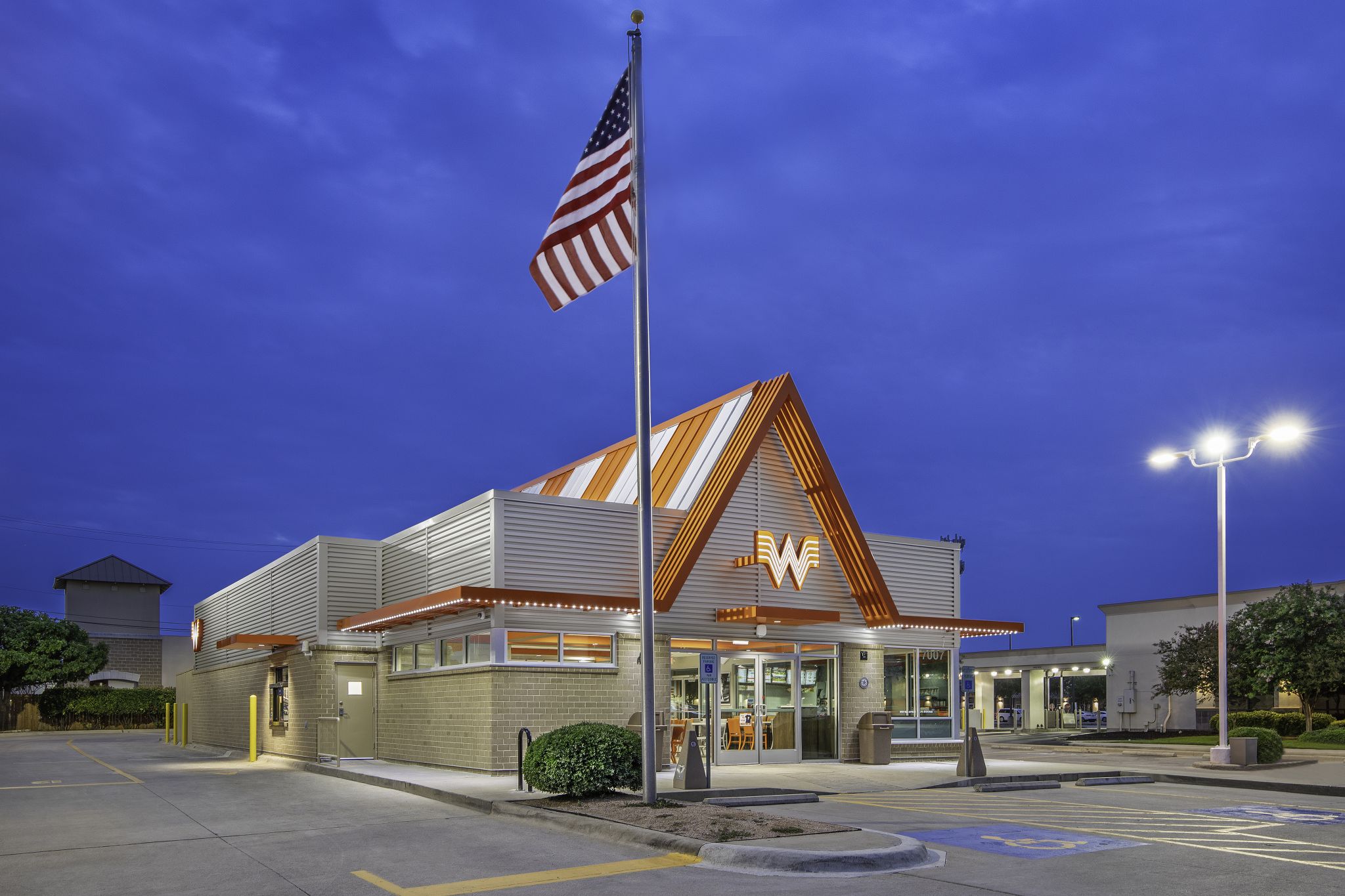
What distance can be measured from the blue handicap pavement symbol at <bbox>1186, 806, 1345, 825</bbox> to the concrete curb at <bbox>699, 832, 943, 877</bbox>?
23.8ft

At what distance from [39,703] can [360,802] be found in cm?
5023

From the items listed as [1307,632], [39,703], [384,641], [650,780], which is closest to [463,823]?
[650,780]

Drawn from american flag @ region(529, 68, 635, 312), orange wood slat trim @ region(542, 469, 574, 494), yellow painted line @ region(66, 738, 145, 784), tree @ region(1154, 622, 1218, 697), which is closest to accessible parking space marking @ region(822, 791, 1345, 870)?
american flag @ region(529, 68, 635, 312)

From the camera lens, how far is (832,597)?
25703 mm

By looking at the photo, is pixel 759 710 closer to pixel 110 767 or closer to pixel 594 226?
pixel 594 226

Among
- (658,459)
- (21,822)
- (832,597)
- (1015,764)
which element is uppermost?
(658,459)

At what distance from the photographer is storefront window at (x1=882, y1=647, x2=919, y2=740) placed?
26.5 metres

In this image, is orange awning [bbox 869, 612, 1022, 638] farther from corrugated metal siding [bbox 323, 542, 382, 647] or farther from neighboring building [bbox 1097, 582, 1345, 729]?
neighboring building [bbox 1097, 582, 1345, 729]

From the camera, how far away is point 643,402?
1506cm

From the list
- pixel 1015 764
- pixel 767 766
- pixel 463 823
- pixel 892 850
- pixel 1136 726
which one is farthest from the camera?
pixel 1136 726

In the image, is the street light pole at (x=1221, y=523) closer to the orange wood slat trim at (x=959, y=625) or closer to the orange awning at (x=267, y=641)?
the orange wood slat trim at (x=959, y=625)

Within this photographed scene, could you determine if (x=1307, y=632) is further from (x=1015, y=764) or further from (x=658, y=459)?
(x=658, y=459)

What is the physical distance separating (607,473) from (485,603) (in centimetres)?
927

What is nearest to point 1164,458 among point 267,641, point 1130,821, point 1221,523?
point 1221,523
